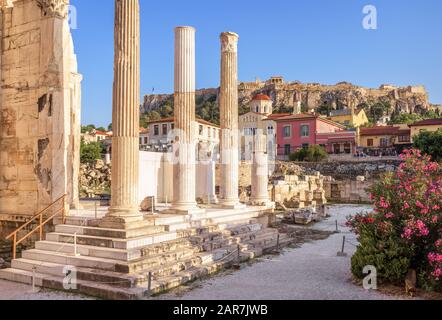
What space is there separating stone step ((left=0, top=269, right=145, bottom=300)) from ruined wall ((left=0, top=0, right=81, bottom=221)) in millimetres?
2599

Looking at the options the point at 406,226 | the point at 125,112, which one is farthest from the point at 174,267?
the point at 406,226

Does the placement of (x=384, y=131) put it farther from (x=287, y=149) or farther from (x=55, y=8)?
(x=55, y=8)

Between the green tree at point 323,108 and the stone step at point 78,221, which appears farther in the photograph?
the green tree at point 323,108

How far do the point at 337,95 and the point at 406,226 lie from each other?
126 meters

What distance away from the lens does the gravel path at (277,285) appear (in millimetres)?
8422

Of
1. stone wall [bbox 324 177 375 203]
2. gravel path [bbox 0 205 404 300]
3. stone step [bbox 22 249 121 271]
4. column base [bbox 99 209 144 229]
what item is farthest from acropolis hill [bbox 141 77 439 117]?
stone step [bbox 22 249 121 271]

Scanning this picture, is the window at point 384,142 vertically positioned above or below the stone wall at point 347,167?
above

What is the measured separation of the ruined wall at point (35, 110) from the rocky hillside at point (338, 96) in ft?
368

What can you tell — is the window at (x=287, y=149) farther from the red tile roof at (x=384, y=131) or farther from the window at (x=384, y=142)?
the window at (x=384, y=142)

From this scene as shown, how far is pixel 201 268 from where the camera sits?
33.3 feet

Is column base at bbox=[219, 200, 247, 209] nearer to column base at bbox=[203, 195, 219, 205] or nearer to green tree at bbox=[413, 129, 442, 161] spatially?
column base at bbox=[203, 195, 219, 205]

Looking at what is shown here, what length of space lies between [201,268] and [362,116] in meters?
85.8

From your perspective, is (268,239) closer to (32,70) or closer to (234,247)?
(234,247)

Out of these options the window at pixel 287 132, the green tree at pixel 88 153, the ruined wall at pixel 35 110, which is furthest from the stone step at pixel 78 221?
the window at pixel 287 132
